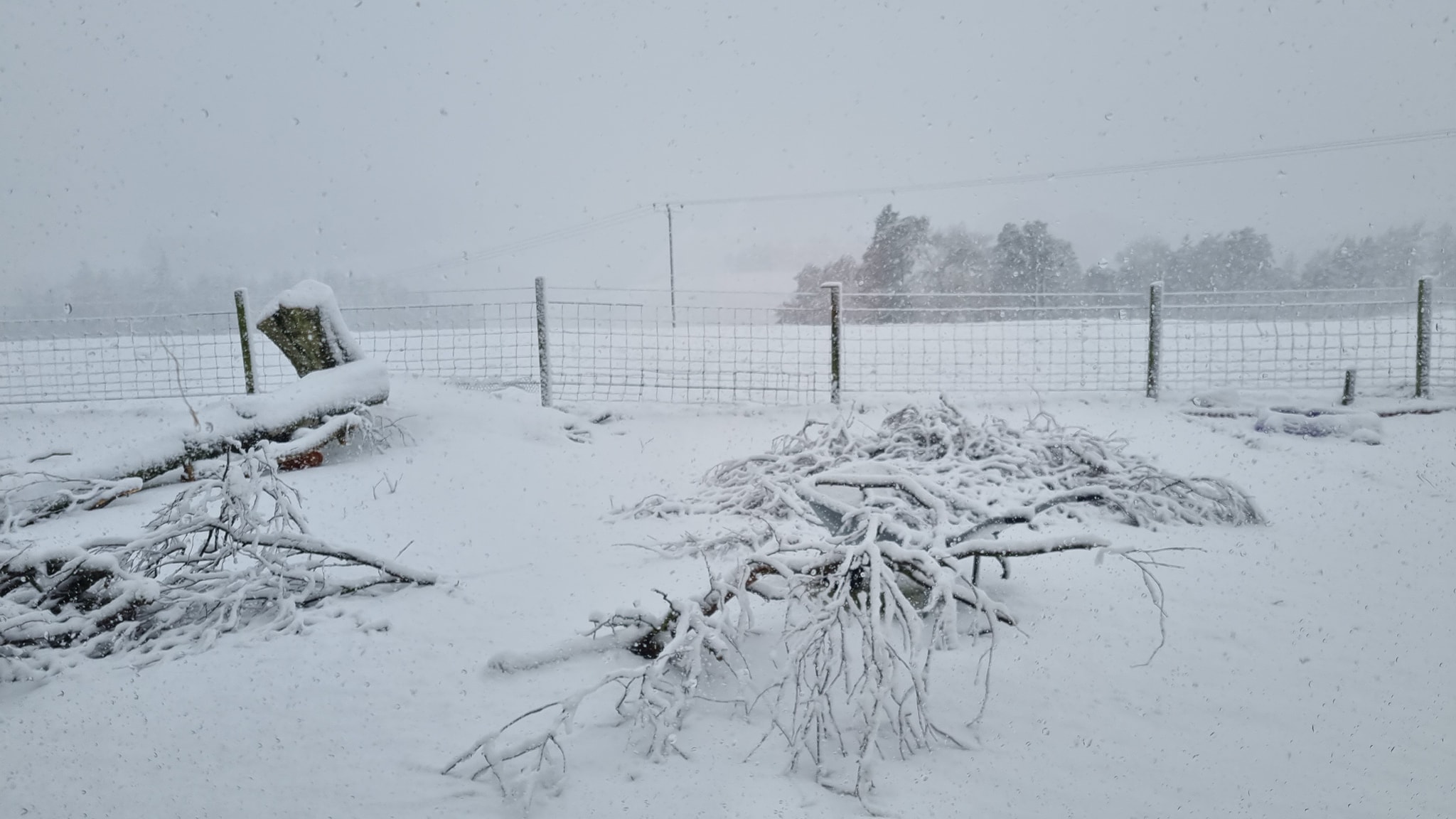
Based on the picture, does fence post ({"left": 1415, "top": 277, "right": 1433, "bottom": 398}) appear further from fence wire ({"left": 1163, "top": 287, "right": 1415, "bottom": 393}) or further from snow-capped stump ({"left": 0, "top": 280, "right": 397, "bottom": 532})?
snow-capped stump ({"left": 0, "top": 280, "right": 397, "bottom": 532})

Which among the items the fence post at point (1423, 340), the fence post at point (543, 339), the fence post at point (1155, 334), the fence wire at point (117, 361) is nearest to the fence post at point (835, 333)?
the fence post at point (543, 339)

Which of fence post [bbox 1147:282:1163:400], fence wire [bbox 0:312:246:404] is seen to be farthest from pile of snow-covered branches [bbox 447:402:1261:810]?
fence wire [bbox 0:312:246:404]

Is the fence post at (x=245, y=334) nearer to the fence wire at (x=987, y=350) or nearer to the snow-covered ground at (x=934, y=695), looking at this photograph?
the snow-covered ground at (x=934, y=695)

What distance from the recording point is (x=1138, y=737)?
1.56m

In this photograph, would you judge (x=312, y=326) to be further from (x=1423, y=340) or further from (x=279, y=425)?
(x=1423, y=340)

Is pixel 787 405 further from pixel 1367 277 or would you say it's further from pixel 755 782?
pixel 1367 277

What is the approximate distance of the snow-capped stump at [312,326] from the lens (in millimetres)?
4598

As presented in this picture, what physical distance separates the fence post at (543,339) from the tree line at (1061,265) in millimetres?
2350

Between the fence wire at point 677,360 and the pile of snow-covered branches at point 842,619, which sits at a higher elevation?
the fence wire at point 677,360

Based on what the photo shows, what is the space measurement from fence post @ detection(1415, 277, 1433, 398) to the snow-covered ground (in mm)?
4404

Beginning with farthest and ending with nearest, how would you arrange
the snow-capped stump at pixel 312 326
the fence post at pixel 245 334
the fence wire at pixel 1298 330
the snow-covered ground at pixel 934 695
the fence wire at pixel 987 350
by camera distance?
1. the fence wire at pixel 987 350
2. the fence wire at pixel 1298 330
3. the fence post at pixel 245 334
4. the snow-capped stump at pixel 312 326
5. the snow-covered ground at pixel 934 695

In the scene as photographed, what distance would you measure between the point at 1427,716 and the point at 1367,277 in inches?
432

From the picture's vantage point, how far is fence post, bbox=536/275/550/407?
20.9ft

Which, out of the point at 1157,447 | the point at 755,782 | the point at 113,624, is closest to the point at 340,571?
the point at 113,624
